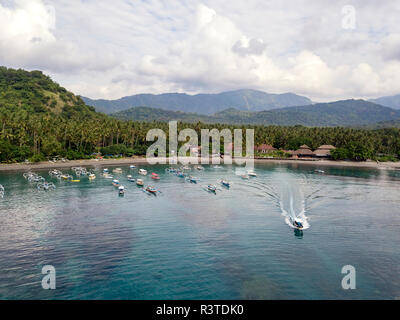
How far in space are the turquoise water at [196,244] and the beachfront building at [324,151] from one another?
95291 millimetres

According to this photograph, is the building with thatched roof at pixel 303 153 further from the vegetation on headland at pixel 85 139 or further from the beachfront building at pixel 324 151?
the vegetation on headland at pixel 85 139

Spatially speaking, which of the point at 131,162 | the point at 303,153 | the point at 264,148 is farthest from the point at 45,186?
the point at 303,153

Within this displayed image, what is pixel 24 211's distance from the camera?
61406 mm

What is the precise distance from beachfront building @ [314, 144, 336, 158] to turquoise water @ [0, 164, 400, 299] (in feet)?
313

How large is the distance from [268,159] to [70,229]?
142919mm

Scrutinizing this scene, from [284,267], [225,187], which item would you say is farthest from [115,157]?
[284,267]

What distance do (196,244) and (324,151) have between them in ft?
509

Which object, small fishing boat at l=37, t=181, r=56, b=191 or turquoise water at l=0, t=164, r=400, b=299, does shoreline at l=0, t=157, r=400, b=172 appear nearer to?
small fishing boat at l=37, t=181, r=56, b=191

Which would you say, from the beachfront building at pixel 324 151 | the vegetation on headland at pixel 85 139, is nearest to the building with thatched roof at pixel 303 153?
the beachfront building at pixel 324 151

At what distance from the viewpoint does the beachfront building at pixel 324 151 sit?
175750mm

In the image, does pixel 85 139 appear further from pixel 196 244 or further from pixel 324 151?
pixel 324 151

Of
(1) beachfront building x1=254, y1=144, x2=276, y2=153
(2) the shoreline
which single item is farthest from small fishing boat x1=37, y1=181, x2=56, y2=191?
(1) beachfront building x1=254, y1=144, x2=276, y2=153

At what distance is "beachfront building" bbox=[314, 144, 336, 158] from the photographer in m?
176

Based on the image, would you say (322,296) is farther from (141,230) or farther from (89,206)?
(89,206)
